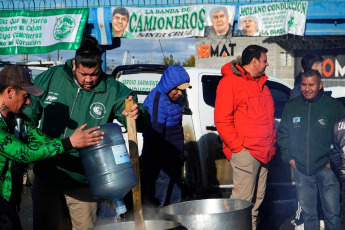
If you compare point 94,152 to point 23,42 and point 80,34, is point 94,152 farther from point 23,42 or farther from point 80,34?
point 23,42

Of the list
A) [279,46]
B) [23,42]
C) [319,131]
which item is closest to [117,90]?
[319,131]

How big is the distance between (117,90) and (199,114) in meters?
3.68

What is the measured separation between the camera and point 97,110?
4.59 metres

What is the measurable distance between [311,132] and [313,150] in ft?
0.67

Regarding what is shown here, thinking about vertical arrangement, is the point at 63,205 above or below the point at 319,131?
below

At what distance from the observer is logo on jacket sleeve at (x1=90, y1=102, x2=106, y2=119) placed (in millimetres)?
4582

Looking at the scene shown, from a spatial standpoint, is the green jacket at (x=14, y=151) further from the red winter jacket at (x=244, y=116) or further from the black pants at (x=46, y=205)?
the red winter jacket at (x=244, y=116)

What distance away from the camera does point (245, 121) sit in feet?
19.9

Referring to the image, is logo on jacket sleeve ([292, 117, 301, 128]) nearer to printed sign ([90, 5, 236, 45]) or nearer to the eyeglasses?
printed sign ([90, 5, 236, 45])

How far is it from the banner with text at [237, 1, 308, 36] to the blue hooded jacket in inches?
250

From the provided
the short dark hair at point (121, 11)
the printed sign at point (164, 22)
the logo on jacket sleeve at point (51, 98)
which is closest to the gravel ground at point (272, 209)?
the logo on jacket sleeve at point (51, 98)

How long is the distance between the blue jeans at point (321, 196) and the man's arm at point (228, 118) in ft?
2.88

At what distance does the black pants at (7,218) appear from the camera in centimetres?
355

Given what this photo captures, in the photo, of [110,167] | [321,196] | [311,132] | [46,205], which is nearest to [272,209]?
[321,196]
